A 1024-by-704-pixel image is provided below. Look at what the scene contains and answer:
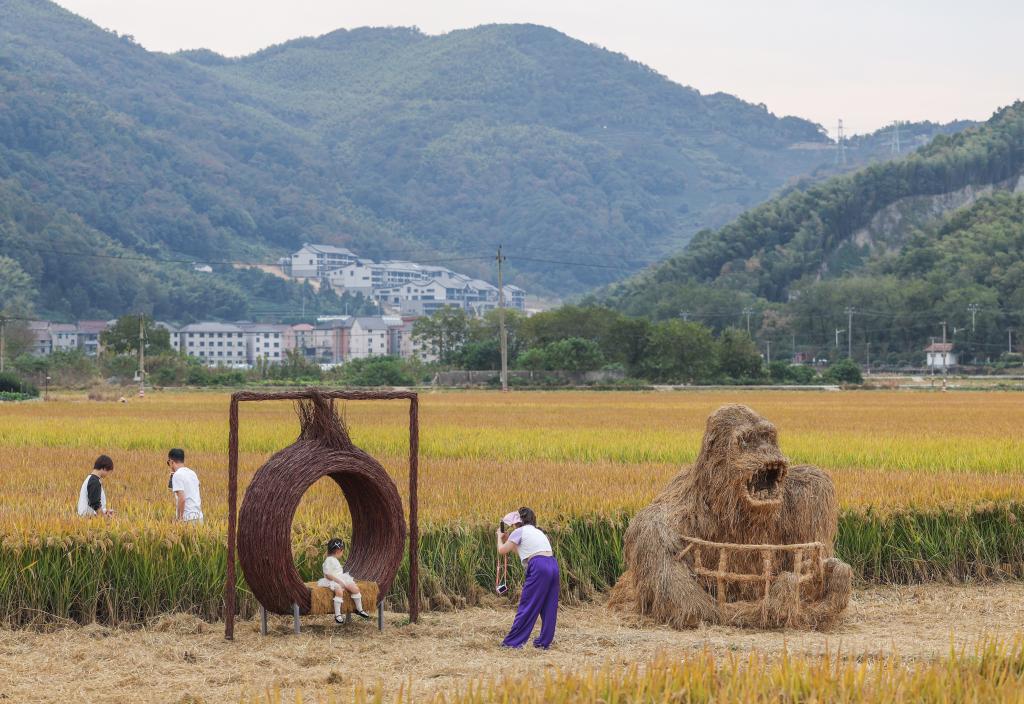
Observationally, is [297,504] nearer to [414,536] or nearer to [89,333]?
[414,536]

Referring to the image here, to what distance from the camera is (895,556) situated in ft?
44.2

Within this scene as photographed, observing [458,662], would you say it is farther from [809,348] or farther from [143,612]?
[809,348]

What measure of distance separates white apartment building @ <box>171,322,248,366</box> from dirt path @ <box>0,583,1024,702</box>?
5725 inches

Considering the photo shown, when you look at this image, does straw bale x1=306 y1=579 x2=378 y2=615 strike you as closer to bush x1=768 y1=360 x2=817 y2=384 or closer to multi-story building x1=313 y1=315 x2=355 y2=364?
bush x1=768 y1=360 x2=817 y2=384

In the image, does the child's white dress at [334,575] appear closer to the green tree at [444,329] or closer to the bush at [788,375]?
the bush at [788,375]

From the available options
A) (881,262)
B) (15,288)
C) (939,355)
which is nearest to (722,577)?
(939,355)

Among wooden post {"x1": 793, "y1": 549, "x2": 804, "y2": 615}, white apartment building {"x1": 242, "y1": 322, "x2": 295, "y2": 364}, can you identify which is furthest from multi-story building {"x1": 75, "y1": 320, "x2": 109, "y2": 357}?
wooden post {"x1": 793, "y1": 549, "x2": 804, "y2": 615}

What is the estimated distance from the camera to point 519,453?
23750 mm

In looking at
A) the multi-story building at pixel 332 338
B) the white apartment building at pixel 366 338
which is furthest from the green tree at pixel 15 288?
the white apartment building at pixel 366 338

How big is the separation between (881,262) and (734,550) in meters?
130

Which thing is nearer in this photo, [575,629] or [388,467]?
[575,629]

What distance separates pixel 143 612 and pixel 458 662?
2995 mm

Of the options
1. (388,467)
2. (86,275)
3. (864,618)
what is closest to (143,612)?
(864,618)

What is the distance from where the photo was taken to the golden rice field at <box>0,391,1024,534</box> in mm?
13633
